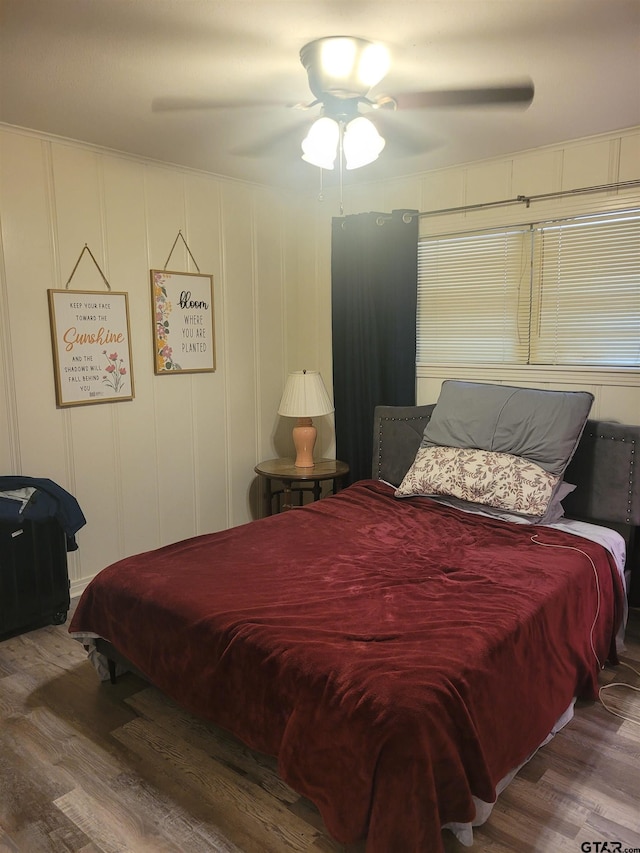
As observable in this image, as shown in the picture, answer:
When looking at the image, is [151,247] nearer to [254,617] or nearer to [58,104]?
[58,104]

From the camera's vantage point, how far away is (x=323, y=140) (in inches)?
92.9

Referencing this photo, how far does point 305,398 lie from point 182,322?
0.89m

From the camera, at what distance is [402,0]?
1.82 m

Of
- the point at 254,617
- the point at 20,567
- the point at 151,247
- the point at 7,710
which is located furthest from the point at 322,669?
the point at 151,247

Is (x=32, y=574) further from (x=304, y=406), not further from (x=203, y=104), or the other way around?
(x=203, y=104)

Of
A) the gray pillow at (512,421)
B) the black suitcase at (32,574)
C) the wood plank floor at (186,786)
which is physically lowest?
the wood plank floor at (186,786)

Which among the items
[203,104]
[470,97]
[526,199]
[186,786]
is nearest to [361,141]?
[470,97]

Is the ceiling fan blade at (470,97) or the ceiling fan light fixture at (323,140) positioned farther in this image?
the ceiling fan blade at (470,97)

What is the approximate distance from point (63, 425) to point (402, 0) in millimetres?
2494

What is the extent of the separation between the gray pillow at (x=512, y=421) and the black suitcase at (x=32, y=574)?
1.98 meters

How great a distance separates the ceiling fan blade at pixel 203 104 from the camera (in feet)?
8.36

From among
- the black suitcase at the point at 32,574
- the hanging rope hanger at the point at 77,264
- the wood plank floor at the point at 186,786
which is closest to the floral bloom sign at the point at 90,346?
the hanging rope hanger at the point at 77,264

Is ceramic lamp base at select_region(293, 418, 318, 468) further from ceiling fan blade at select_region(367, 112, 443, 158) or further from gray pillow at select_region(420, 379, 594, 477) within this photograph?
ceiling fan blade at select_region(367, 112, 443, 158)

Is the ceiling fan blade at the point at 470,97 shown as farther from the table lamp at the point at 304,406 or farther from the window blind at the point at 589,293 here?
the table lamp at the point at 304,406
